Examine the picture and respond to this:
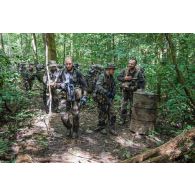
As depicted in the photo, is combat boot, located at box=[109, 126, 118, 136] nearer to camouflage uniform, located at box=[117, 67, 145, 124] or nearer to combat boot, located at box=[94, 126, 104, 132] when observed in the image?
combat boot, located at box=[94, 126, 104, 132]

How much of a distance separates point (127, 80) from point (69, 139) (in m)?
1.52

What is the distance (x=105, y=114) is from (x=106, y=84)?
0.54 m

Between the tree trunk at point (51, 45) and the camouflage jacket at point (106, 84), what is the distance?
919 mm

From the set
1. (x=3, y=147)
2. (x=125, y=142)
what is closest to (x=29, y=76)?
(x=3, y=147)

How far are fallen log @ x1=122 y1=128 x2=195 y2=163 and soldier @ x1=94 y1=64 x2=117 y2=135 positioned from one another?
58.6 inches

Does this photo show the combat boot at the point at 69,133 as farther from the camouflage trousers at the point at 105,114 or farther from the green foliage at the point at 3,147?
the green foliage at the point at 3,147

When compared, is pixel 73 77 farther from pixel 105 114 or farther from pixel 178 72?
pixel 178 72

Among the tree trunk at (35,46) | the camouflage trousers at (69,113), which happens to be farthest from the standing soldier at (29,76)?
the camouflage trousers at (69,113)

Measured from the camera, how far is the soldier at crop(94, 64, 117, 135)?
7.46 metres

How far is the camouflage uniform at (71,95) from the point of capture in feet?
23.6

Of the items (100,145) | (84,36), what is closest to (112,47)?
(84,36)

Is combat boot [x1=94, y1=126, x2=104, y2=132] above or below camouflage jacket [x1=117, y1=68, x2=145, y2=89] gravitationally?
below

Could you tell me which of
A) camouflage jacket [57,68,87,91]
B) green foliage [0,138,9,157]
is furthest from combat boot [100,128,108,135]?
green foliage [0,138,9,157]
